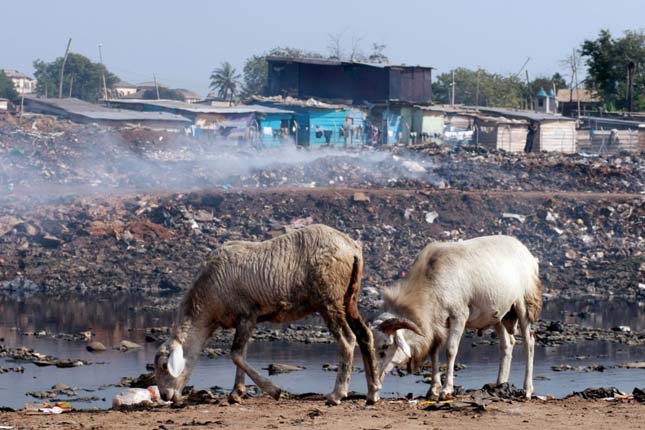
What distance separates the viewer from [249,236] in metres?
28.2

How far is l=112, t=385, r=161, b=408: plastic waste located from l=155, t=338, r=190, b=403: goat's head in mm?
415

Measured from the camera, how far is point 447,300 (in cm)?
1172

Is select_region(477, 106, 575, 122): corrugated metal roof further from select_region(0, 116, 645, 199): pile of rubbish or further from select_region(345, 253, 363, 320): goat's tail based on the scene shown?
select_region(345, 253, 363, 320): goat's tail

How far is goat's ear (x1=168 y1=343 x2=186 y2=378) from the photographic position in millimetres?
10719

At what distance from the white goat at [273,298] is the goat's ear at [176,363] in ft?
0.04

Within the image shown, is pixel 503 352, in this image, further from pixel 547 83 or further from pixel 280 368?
pixel 547 83

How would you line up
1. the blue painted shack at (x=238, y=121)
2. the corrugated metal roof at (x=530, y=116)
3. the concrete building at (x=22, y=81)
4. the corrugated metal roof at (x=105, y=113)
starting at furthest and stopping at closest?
the concrete building at (x=22, y=81) → the corrugated metal roof at (x=530, y=116) → the blue painted shack at (x=238, y=121) → the corrugated metal roof at (x=105, y=113)

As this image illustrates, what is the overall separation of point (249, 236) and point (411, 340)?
1673cm

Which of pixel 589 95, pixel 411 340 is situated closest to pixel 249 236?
pixel 411 340

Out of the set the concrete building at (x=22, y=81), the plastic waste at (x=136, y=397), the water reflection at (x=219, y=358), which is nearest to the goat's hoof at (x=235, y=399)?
the plastic waste at (x=136, y=397)

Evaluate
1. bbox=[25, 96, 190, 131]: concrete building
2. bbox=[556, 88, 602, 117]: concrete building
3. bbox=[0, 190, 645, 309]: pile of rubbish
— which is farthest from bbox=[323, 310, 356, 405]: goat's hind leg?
bbox=[556, 88, 602, 117]: concrete building

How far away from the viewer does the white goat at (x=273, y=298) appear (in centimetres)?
1087

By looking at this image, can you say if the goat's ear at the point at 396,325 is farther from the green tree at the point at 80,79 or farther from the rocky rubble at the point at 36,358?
the green tree at the point at 80,79

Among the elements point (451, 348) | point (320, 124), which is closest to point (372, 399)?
point (451, 348)
